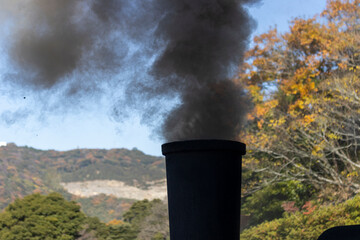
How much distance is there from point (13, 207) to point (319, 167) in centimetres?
811

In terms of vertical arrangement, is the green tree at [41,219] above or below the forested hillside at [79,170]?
below

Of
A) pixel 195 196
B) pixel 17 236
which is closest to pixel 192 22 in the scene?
pixel 195 196

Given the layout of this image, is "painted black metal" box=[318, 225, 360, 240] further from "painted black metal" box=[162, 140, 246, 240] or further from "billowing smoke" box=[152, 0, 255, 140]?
"billowing smoke" box=[152, 0, 255, 140]

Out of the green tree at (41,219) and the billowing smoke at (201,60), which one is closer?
the billowing smoke at (201,60)

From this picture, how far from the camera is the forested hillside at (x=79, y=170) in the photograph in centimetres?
1741

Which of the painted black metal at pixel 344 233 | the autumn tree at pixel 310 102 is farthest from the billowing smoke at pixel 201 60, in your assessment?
the autumn tree at pixel 310 102

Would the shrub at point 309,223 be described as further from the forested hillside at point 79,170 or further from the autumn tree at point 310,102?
the forested hillside at point 79,170

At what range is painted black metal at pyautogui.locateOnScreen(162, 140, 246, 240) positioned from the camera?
2594mm

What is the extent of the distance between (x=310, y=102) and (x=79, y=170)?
15916 mm

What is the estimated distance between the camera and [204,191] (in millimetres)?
2623

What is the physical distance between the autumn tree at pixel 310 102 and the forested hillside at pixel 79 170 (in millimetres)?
10396

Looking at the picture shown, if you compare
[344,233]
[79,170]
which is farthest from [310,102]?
[79,170]

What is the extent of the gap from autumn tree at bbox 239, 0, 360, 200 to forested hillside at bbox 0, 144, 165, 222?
34.1ft

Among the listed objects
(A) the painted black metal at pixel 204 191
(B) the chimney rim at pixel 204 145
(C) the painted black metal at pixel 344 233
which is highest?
(B) the chimney rim at pixel 204 145
